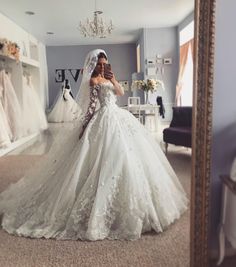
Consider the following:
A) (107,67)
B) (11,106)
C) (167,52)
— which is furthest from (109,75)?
(11,106)

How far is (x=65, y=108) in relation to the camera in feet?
5.84

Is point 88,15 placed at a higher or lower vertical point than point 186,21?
higher

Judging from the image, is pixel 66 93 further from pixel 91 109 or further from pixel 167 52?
pixel 167 52

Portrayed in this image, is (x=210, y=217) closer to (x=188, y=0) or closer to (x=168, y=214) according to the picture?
(x=168, y=214)

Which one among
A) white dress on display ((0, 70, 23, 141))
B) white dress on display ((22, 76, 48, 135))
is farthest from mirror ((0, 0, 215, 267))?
white dress on display ((0, 70, 23, 141))

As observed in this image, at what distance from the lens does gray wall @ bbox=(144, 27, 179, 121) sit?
4.44 feet

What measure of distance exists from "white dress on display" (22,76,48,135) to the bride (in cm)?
24

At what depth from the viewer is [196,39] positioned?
1.17 meters

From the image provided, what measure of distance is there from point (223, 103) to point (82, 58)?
0.80 m

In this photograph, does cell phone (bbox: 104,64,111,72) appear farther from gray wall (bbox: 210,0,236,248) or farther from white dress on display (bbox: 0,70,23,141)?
white dress on display (bbox: 0,70,23,141)

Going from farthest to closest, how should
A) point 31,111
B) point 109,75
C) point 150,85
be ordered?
point 31,111 → point 109,75 → point 150,85

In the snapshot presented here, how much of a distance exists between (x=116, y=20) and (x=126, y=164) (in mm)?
884

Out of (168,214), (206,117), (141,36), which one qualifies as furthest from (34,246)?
(141,36)

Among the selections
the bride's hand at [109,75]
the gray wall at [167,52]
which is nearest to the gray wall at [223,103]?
the gray wall at [167,52]
